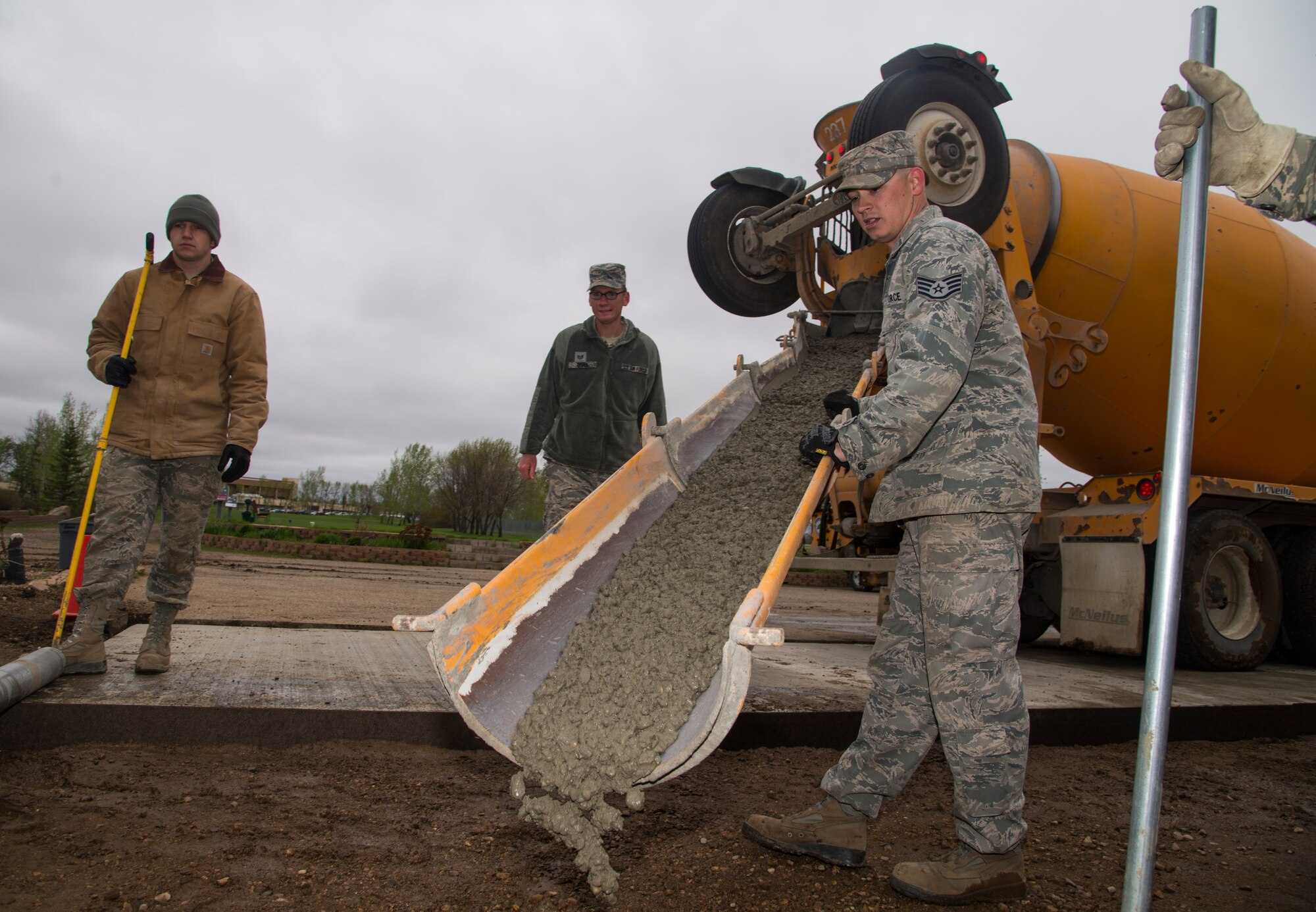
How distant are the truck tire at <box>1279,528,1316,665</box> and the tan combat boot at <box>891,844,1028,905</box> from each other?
551cm

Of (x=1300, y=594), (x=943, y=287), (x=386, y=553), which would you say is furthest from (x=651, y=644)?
(x=386, y=553)

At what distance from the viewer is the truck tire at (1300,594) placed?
19.8ft

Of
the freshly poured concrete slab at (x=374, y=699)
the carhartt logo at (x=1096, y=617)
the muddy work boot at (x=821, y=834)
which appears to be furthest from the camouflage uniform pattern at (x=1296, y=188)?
the carhartt logo at (x=1096, y=617)

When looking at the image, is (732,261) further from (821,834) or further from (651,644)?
(821,834)

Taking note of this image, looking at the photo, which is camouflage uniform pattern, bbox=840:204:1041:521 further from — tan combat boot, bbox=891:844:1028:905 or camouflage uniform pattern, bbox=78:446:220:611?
camouflage uniform pattern, bbox=78:446:220:611

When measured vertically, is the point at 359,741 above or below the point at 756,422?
below

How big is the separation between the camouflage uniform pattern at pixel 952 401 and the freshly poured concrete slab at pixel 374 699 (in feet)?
4.86

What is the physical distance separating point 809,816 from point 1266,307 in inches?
210

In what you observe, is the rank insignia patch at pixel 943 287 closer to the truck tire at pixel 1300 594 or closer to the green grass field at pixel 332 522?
the truck tire at pixel 1300 594

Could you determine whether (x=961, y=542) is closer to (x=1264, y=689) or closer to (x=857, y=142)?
(x=857, y=142)

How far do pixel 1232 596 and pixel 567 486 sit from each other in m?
4.95

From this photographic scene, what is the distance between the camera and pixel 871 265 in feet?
16.8

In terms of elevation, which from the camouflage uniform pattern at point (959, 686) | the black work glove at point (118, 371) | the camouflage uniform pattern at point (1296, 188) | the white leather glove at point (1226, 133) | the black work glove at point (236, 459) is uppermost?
the white leather glove at point (1226, 133)

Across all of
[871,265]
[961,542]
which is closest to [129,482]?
[961,542]
